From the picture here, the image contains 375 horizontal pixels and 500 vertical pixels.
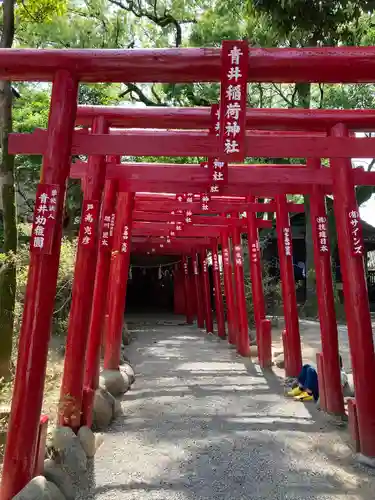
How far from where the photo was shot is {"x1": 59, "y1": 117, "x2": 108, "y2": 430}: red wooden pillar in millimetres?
5254

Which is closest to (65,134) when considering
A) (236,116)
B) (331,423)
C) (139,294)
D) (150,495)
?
(236,116)

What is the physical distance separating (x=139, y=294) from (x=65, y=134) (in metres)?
20.9

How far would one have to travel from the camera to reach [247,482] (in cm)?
430

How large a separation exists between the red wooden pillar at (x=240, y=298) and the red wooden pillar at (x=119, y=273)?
3465 mm

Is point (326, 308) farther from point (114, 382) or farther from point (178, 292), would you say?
point (178, 292)

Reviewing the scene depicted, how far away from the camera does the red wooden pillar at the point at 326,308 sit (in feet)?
21.0

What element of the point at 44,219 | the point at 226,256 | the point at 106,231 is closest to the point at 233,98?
the point at 44,219

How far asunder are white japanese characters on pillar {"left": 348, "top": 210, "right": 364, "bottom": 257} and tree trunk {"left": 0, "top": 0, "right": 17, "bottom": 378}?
3832 mm

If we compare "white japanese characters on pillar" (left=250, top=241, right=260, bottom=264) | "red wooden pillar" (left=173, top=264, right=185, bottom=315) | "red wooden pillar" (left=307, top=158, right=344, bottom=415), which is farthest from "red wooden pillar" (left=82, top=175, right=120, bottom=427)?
"red wooden pillar" (left=173, top=264, right=185, bottom=315)

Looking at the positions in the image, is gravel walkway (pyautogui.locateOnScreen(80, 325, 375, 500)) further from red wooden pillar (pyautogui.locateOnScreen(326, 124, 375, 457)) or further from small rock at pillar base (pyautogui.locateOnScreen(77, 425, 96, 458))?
red wooden pillar (pyautogui.locateOnScreen(326, 124, 375, 457))

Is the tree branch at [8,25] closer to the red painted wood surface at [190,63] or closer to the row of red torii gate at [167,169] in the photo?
the row of red torii gate at [167,169]

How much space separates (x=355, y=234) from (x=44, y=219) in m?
3.36

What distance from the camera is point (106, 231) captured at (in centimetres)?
696

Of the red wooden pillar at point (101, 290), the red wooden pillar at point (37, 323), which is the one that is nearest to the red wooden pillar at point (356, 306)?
the red wooden pillar at point (37, 323)
